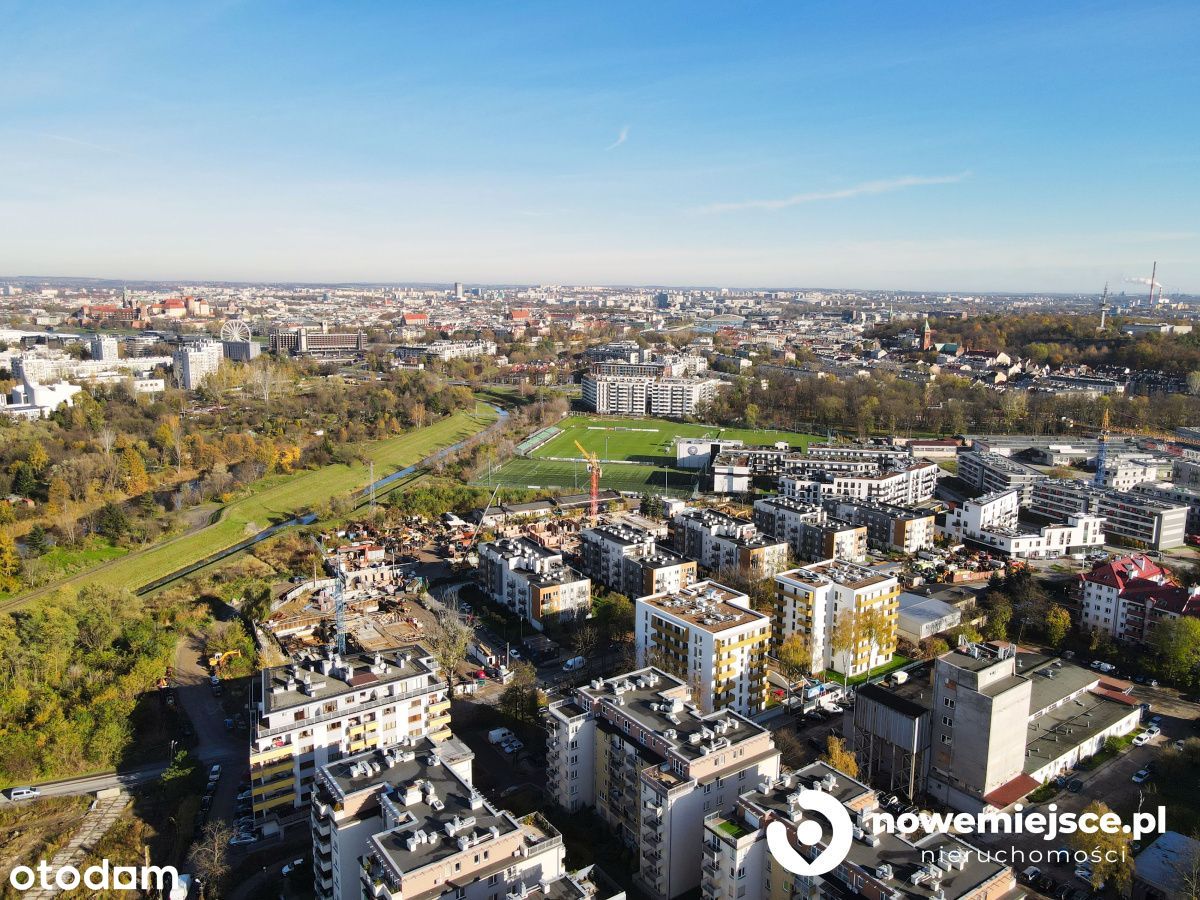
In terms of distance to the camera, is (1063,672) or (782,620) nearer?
(1063,672)

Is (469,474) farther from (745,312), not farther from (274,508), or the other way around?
(745,312)

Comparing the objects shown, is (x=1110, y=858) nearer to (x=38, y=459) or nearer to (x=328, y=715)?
(x=328, y=715)

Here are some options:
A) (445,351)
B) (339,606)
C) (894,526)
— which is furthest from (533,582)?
(445,351)

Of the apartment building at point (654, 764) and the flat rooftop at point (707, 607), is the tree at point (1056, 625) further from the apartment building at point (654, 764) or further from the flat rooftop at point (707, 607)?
the apartment building at point (654, 764)

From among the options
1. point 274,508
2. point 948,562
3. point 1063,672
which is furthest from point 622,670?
point 274,508

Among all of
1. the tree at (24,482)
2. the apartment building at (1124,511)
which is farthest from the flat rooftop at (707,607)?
the tree at (24,482)

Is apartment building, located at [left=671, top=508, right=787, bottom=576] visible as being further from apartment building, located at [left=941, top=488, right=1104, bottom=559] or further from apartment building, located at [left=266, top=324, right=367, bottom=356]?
apartment building, located at [left=266, top=324, right=367, bottom=356]

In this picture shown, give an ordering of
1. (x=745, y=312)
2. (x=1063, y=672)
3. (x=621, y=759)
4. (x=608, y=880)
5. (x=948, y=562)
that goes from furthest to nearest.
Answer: (x=745, y=312) → (x=948, y=562) → (x=1063, y=672) → (x=621, y=759) → (x=608, y=880)
